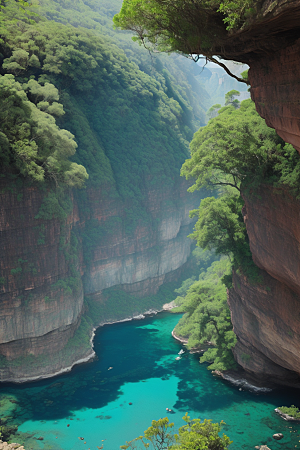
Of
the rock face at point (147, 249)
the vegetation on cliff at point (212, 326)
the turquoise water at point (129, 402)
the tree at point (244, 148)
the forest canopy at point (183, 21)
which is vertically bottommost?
the turquoise water at point (129, 402)

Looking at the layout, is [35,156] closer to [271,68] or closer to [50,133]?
[50,133]

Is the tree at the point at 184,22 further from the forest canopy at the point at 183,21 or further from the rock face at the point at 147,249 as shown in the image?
the rock face at the point at 147,249

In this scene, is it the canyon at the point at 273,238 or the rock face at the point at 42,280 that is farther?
the rock face at the point at 42,280

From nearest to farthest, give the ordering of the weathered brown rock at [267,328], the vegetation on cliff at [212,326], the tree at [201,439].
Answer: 1. the tree at [201,439]
2. the weathered brown rock at [267,328]
3. the vegetation on cliff at [212,326]

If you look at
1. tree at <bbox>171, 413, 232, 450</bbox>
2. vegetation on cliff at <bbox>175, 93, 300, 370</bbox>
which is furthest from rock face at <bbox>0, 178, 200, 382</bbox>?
tree at <bbox>171, 413, 232, 450</bbox>

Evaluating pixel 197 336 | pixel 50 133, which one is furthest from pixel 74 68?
pixel 197 336

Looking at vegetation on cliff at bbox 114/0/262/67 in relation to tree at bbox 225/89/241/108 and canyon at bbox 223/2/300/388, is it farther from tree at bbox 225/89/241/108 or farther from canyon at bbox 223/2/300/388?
tree at bbox 225/89/241/108

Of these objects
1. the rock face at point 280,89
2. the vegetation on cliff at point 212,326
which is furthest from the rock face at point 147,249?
the rock face at point 280,89
